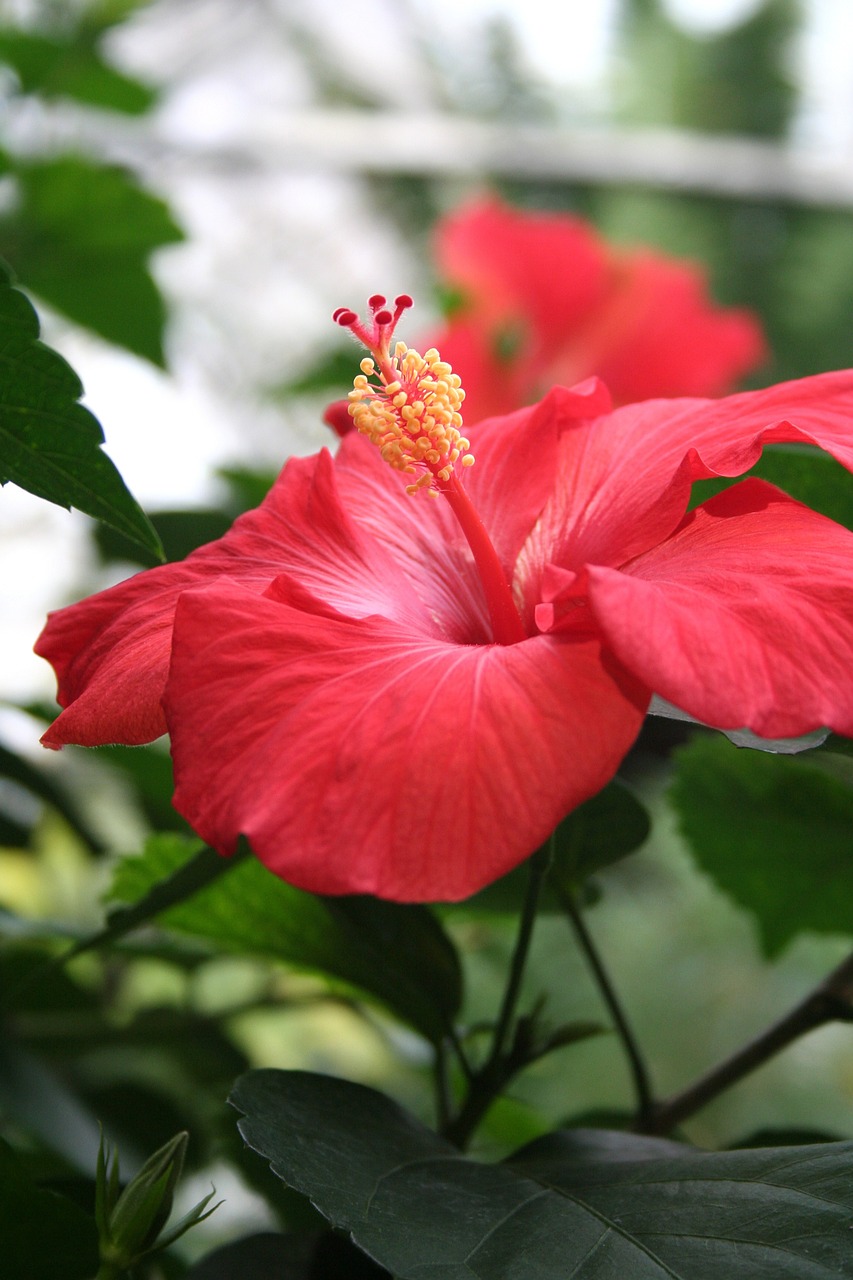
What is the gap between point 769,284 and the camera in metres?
2.31

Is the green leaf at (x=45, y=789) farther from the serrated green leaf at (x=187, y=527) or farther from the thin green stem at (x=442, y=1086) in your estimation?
the thin green stem at (x=442, y=1086)

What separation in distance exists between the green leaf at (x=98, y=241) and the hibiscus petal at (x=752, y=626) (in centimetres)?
67

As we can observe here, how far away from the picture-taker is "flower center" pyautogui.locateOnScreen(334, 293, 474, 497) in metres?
0.46

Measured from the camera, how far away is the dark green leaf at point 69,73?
110 centimetres

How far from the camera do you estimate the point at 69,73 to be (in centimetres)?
118

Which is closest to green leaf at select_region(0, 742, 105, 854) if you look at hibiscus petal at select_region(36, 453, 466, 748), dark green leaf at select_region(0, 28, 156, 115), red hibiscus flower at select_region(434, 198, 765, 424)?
hibiscus petal at select_region(36, 453, 466, 748)

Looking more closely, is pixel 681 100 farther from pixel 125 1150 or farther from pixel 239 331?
pixel 125 1150

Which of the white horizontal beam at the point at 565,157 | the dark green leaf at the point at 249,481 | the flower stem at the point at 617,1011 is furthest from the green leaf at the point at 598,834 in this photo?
the white horizontal beam at the point at 565,157

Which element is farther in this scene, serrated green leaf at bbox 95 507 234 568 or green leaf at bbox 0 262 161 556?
serrated green leaf at bbox 95 507 234 568

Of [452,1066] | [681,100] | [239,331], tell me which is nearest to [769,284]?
[681,100]

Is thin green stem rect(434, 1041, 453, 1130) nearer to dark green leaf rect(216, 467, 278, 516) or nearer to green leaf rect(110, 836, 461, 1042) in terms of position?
green leaf rect(110, 836, 461, 1042)

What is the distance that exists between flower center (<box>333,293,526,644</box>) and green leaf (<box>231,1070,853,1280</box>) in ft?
0.60

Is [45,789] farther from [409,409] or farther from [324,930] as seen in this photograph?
[409,409]

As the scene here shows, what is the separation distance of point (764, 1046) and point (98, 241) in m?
0.77
